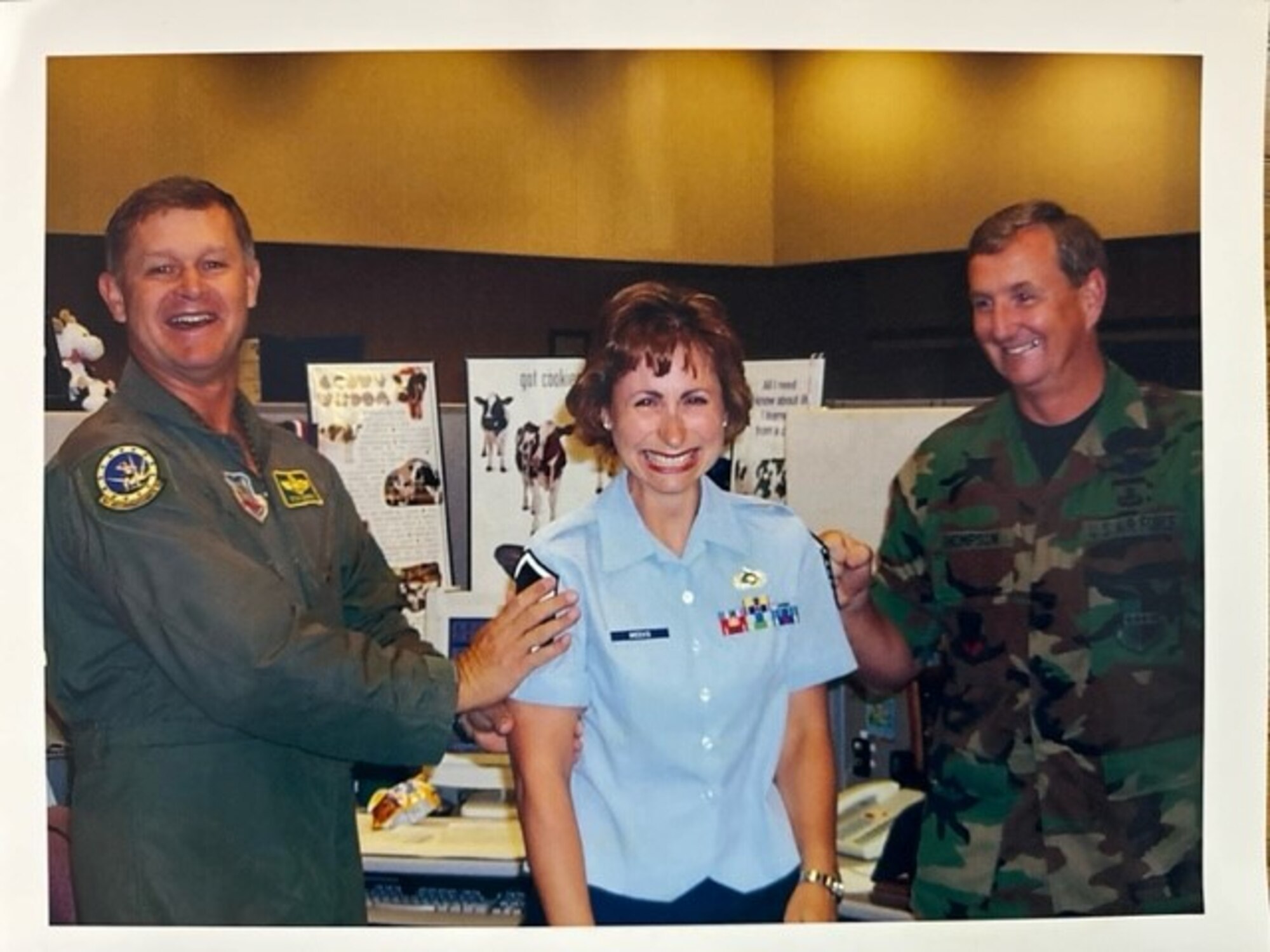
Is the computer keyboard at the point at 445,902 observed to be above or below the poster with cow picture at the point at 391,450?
below

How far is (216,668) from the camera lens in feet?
3.38

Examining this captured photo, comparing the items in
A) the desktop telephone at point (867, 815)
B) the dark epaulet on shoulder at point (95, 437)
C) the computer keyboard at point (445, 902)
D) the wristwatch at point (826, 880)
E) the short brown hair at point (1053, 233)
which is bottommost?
the computer keyboard at point (445, 902)

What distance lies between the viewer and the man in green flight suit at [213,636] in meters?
1.04

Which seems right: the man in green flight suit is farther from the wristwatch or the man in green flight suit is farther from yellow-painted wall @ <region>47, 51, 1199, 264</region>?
the wristwatch

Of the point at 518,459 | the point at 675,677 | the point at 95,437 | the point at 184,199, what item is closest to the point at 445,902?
the point at 675,677

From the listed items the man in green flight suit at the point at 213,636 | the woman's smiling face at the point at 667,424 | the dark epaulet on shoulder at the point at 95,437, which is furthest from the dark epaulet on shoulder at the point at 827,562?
the dark epaulet on shoulder at the point at 95,437

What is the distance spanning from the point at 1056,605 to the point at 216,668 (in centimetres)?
72

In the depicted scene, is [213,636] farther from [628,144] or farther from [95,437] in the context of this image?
[628,144]

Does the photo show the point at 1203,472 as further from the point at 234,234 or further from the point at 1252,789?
the point at 234,234

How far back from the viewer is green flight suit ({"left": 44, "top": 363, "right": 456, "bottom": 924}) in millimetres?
1038

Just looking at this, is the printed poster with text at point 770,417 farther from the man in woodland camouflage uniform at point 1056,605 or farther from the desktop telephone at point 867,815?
the desktop telephone at point 867,815

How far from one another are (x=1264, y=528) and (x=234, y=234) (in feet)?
3.05

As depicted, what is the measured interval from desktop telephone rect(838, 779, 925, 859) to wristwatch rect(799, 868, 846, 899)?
0.03 m

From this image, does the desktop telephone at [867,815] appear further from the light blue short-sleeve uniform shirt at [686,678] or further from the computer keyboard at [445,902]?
the computer keyboard at [445,902]
